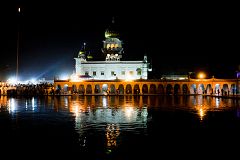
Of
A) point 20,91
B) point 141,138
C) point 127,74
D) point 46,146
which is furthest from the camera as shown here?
point 127,74

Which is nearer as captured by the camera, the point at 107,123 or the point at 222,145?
the point at 222,145

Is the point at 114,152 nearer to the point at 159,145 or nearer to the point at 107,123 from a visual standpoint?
the point at 159,145

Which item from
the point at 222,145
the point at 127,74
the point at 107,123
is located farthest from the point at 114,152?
the point at 127,74

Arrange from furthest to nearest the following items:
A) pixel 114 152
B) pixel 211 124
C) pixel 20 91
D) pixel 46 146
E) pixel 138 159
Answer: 1. pixel 20 91
2. pixel 211 124
3. pixel 46 146
4. pixel 114 152
5. pixel 138 159

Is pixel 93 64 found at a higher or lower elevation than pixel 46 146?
higher

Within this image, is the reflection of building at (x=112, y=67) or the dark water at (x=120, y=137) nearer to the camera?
the dark water at (x=120, y=137)

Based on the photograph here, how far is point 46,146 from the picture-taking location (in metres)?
17.6

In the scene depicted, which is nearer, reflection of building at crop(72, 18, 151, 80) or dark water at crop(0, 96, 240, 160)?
dark water at crop(0, 96, 240, 160)

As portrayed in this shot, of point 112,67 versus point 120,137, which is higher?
point 112,67

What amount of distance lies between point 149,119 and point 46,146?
37.6ft

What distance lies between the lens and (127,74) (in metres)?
83.2

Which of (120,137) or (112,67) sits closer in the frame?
(120,137)

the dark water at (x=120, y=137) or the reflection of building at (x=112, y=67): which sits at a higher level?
the reflection of building at (x=112, y=67)

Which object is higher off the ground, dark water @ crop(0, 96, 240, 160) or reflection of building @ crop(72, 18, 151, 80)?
reflection of building @ crop(72, 18, 151, 80)
